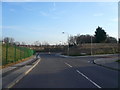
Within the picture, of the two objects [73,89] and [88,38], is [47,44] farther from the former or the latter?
[73,89]

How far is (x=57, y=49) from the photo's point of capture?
15175 cm

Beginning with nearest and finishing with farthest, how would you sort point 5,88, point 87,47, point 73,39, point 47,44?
point 5,88 → point 87,47 → point 73,39 → point 47,44

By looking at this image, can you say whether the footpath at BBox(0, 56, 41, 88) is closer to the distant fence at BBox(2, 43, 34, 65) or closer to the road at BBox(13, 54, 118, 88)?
the road at BBox(13, 54, 118, 88)

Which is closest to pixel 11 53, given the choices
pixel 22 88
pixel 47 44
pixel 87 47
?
pixel 22 88

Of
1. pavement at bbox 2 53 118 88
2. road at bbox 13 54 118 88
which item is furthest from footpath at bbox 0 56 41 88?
road at bbox 13 54 118 88

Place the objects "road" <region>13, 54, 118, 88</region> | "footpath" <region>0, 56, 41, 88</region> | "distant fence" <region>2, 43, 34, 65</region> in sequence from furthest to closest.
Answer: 1. "distant fence" <region>2, 43, 34, 65</region>
2. "footpath" <region>0, 56, 41, 88</region>
3. "road" <region>13, 54, 118, 88</region>

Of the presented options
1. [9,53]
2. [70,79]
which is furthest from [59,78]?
[9,53]

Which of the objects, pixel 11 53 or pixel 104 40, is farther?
pixel 104 40

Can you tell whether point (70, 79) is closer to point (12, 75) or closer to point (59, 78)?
point (59, 78)

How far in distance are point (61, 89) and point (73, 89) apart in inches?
21.5

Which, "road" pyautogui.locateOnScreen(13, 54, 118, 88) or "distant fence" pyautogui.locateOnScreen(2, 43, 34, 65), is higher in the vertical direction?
"distant fence" pyautogui.locateOnScreen(2, 43, 34, 65)

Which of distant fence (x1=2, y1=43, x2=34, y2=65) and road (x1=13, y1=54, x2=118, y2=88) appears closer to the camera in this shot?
road (x1=13, y1=54, x2=118, y2=88)

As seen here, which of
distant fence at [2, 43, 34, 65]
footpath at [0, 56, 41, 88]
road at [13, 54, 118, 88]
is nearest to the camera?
road at [13, 54, 118, 88]

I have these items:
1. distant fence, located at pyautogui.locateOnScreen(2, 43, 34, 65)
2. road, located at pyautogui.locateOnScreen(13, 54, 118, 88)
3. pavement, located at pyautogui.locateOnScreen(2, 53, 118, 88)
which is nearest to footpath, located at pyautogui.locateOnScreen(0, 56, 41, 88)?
pavement, located at pyautogui.locateOnScreen(2, 53, 118, 88)
